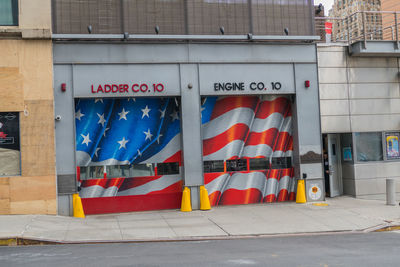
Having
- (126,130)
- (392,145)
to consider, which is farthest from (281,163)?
(126,130)

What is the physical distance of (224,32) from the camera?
51.7 feet

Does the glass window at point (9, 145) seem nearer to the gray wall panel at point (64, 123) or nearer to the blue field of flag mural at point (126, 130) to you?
the gray wall panel at point (64, 123)

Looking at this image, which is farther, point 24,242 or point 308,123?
point 308,123

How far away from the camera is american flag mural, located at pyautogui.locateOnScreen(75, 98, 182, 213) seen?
589 inches

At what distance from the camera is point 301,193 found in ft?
52.7

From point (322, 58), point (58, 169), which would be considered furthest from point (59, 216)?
point (322, 58)

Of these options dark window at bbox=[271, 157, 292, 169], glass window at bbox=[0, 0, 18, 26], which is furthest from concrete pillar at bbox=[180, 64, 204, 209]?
glass window at bbox=[0, 0, 18, 26]

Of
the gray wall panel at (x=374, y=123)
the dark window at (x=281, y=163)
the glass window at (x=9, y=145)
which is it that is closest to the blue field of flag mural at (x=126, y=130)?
the glass window at (x=9, y=145)

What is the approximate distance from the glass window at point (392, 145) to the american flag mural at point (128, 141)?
813 centimetres

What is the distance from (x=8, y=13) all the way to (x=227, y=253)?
10.1m

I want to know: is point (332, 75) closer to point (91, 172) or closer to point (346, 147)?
point (346, 147)

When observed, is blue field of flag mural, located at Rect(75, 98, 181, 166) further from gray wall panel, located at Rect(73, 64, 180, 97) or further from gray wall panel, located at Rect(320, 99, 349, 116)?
gray wall panel, located at Rect(320, 99, 349, 116)

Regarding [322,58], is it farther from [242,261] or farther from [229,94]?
[242,261]

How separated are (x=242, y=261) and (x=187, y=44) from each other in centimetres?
886
